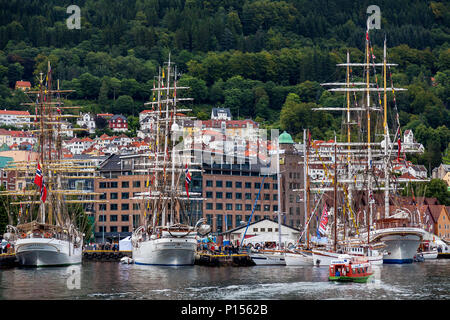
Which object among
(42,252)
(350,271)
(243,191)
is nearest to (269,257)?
(42,252)

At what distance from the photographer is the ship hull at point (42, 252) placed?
362 ft

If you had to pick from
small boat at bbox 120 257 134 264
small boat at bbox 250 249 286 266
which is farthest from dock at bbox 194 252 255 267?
small boat at bbox 120 257 134 264

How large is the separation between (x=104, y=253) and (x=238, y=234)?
2915 centimetres

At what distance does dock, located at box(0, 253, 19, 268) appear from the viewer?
116 metres

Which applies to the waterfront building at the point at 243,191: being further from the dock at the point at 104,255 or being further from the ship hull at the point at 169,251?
the ship hull at the point at 169,251

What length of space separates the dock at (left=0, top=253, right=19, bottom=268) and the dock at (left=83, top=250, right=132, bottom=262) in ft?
58.6

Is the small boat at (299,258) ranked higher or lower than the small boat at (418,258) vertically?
higher

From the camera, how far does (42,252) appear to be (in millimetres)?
111125

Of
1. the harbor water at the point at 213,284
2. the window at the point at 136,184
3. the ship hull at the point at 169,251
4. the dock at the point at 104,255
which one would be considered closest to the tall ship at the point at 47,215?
the harbor water at the point at 213,284

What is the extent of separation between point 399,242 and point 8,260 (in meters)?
53.2

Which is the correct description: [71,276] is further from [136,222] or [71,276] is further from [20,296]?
[136,222]

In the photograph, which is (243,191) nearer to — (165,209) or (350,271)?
(165,209)

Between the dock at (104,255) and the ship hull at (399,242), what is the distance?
39884 millimetres
